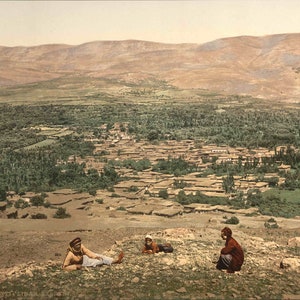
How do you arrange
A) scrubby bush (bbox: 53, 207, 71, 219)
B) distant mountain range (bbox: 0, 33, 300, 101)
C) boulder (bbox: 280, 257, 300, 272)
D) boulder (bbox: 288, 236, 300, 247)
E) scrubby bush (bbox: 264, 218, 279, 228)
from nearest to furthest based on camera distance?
boulder (bbox: 280, 257, 300, 272) < boulder (bbox: 288, 236, 300, 247) < scrubby bush (bbox: 264, 218, 279, 228) < scrubby bush (bbox: 53, 207, 71, 219) < distant mountain range (bbox: 0, 33, 300, 101)

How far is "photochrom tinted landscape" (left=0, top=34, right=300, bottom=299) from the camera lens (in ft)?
28.0

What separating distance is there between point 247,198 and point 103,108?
42.7 meters

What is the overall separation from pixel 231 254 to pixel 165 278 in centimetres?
125

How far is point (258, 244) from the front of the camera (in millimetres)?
11398

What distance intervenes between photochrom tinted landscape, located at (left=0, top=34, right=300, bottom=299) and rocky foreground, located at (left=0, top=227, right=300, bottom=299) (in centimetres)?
3

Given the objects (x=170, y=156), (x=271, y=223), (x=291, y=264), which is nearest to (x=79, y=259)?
(x=291, y=264)

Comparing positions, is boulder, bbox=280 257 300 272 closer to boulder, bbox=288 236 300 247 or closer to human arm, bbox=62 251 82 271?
boulder, bbox=288 236 300 247

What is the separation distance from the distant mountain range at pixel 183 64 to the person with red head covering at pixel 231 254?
7882cm

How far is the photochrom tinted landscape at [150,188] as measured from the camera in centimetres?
853

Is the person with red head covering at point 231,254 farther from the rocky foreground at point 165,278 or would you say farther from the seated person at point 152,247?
the seated person at point 152,247

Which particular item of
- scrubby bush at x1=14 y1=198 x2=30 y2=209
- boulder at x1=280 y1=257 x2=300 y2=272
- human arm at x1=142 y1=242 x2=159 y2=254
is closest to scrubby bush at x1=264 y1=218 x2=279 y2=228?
boulder at x1=280 y1=257 x2=300 y2=272

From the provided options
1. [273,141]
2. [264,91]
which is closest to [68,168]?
[273,141]

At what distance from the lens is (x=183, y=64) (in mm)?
120125

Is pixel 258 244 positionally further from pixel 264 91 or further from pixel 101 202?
pixel 264 91
